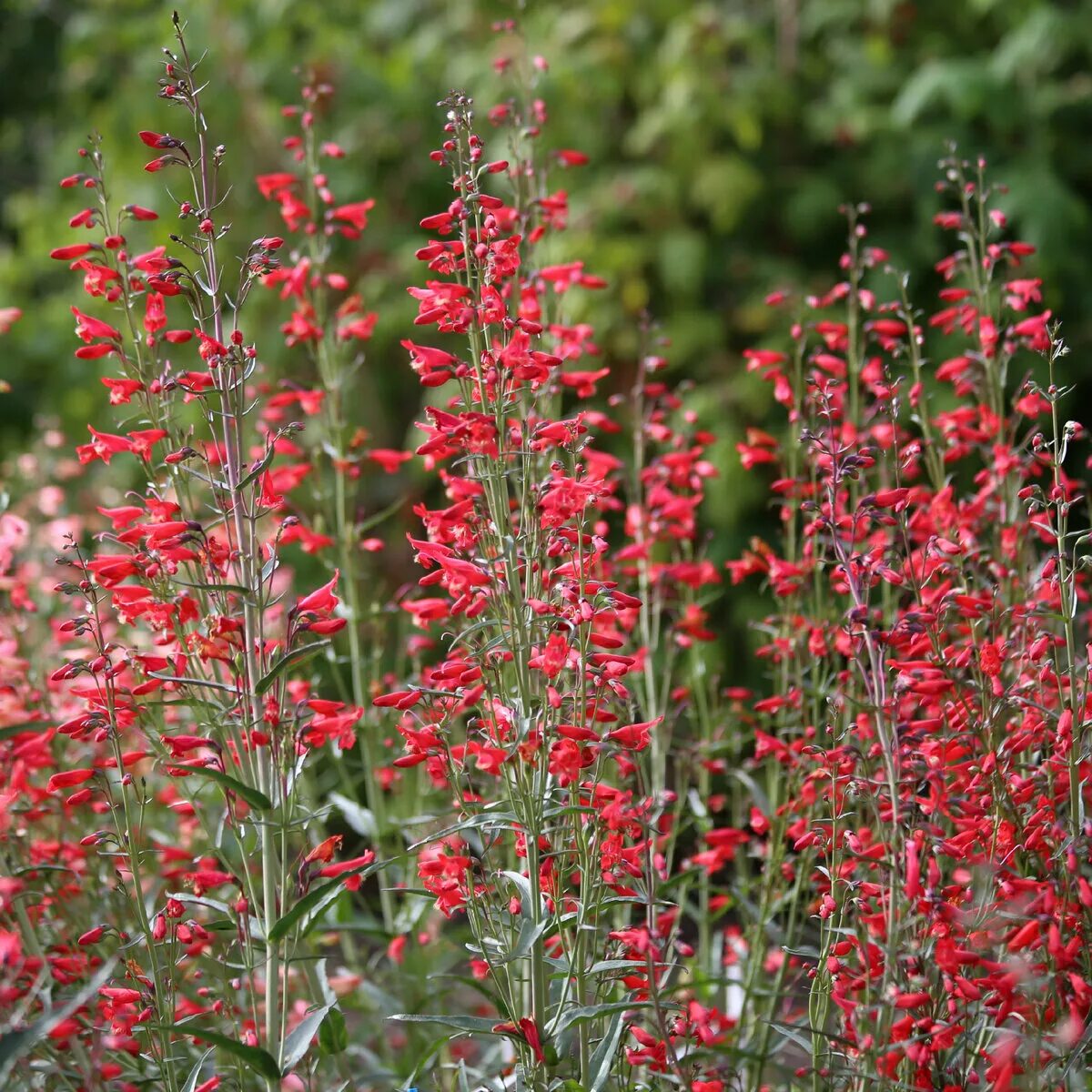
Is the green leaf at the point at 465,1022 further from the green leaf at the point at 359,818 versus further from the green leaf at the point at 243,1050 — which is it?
the green leaf at the point at 359,818

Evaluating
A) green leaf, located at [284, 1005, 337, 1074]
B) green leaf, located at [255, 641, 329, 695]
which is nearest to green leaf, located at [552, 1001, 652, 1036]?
green leaf, located at [284, 1005, 337, 1074]

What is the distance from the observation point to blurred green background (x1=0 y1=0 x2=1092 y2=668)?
661 centimetres

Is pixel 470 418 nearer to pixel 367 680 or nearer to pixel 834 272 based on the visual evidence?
pixel 367 680

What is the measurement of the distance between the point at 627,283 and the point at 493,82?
148 centimetres

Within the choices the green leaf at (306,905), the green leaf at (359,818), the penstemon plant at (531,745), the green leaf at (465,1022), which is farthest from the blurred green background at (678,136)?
the green leaf at (306,905)

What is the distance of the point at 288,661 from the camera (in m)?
2.33

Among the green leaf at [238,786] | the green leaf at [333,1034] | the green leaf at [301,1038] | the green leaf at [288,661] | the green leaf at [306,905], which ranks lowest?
the green leaf at [333,1034]

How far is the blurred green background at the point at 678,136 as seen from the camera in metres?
6.61

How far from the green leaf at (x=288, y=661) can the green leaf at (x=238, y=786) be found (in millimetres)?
180

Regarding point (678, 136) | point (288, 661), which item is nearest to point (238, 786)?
point (288, 661)

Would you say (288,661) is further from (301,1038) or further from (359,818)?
(359,818)

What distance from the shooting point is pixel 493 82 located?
7180 millimetres

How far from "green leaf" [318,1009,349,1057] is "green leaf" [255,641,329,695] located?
90 centimetres

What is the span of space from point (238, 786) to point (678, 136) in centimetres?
549
